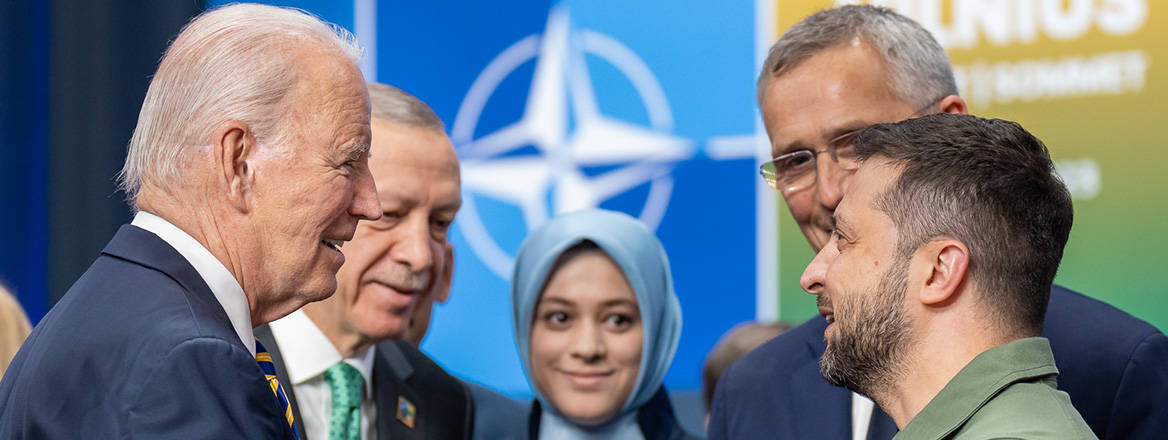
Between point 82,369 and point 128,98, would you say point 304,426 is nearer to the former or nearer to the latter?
point 82,369

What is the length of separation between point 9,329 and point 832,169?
1.91 metres

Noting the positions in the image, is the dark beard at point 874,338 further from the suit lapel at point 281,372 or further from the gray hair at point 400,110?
the gray hair at point 400,110

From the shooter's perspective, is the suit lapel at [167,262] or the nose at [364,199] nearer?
the suit lapel at [167,262]

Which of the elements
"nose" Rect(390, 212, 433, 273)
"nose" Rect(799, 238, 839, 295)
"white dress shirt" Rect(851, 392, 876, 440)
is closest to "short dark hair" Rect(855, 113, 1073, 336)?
"nose" Rect(799, 238, 839, 295)

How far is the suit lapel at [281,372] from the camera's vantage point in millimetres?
2438

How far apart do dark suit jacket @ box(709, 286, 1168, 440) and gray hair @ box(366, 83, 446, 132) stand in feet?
3.05

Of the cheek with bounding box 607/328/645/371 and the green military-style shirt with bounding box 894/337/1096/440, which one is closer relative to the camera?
the green military-style shirt with bounding box 894/337/1096/440

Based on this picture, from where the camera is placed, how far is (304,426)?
254 centimetres

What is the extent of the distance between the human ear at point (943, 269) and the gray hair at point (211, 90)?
0.99 meters

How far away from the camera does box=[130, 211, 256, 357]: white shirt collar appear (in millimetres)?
1675

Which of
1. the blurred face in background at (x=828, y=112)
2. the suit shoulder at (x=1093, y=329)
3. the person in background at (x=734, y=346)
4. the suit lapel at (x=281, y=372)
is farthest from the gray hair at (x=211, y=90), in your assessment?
the person in background at (x=734, y=346)

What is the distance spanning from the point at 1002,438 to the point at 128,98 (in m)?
4.31

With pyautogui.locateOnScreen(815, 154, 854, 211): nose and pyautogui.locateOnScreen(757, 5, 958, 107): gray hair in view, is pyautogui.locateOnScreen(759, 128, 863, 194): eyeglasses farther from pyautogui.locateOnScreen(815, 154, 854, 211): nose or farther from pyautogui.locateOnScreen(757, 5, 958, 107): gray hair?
pyautogui.locateOnScreen(757, 5, 958, 107): gray hair

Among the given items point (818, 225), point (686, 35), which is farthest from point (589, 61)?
point (818, 225)
